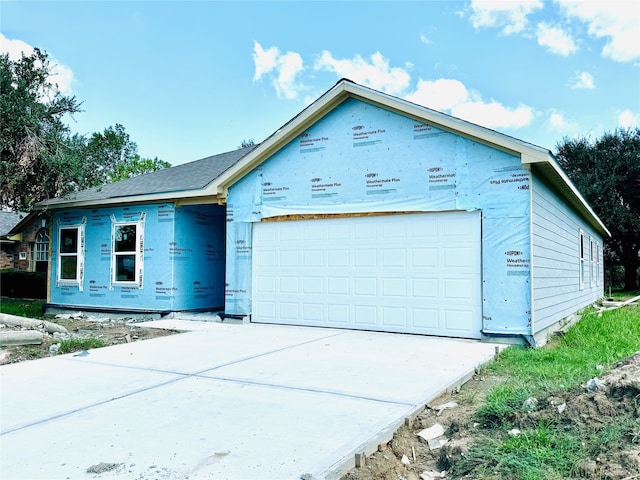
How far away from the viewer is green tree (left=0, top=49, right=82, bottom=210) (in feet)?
36.9

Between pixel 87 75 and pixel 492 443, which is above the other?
pixel 87 75

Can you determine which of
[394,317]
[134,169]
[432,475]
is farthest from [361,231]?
[134,169]

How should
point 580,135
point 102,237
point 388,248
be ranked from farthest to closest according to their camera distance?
point 580,135, point 102,237, point 388,248

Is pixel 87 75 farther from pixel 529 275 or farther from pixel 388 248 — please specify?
pixel 529 275

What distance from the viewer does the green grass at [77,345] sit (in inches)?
287

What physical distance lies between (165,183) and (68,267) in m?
3.64

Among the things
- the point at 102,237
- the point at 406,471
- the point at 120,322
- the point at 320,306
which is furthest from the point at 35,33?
the point at 406,471

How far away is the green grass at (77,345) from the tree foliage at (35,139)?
598cm

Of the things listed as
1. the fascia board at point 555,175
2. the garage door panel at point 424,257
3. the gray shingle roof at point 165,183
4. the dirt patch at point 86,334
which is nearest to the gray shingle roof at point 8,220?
the gray shingle roof at point 165,183

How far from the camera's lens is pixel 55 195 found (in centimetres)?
1262

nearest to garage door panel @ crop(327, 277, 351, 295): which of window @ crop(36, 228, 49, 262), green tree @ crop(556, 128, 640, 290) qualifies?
green tree @ crop(556, 128, 640, 290)

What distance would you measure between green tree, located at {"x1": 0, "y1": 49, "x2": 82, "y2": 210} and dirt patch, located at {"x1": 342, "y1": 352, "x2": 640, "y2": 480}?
448 inches

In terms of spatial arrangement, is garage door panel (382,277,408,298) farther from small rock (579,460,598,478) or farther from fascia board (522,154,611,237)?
small rock (579,460,598,478)

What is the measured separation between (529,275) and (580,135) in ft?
80.9
